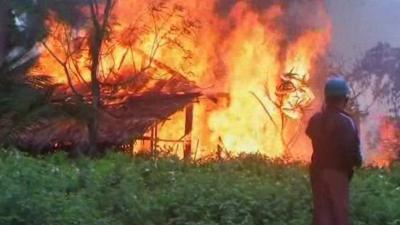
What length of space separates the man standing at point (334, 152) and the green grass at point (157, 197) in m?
1.17

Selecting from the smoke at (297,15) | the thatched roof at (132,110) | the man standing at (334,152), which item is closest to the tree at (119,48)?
the thatched roof at (132,110)

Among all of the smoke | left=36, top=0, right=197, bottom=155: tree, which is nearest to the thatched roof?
left=36, top=0, right=197, bottom=155: tree

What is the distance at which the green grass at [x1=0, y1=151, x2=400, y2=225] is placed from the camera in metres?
7.68

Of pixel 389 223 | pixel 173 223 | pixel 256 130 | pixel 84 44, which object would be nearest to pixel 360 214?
pixel 389 223

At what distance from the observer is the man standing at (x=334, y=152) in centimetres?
709

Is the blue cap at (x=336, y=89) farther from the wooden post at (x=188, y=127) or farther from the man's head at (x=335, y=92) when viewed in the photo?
the wooden post at (x=188, y=127)

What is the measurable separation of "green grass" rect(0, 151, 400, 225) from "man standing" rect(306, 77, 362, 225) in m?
1.17

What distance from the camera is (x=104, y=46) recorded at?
16859 millimetres

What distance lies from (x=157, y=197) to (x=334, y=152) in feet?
8.18

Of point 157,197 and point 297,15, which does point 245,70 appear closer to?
point 297,15

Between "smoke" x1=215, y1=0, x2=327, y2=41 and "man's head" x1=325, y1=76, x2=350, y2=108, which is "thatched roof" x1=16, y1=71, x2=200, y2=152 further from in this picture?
"man's head" x1=325, y1=76, x2=350, y2=108

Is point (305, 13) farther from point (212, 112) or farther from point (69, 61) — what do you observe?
point (69, 61)

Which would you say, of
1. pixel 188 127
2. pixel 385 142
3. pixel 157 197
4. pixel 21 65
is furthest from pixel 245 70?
pixel 21 65

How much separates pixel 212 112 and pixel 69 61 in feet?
11.5
